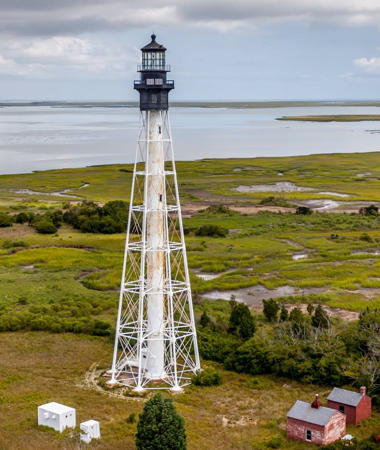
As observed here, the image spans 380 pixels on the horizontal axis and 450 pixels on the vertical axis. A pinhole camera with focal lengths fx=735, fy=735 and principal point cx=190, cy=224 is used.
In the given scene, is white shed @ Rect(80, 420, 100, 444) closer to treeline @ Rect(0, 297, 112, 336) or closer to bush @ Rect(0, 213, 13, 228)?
treeline @ Rect(0, 297, 112, 336)

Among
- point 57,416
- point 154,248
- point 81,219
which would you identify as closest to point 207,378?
point 154,248

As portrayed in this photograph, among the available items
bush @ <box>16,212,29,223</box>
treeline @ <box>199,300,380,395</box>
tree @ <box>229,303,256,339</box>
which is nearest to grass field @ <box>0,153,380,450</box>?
treeline @ <box>199,300,380,395</box>

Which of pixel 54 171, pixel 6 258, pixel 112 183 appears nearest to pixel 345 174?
pixel 112 183

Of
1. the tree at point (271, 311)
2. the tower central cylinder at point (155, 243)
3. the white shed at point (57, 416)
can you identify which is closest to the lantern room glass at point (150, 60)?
the tower central cylinder at point (155, 243)

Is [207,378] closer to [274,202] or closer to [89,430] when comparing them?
[89,430]

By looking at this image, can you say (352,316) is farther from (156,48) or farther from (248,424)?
(156,48)
